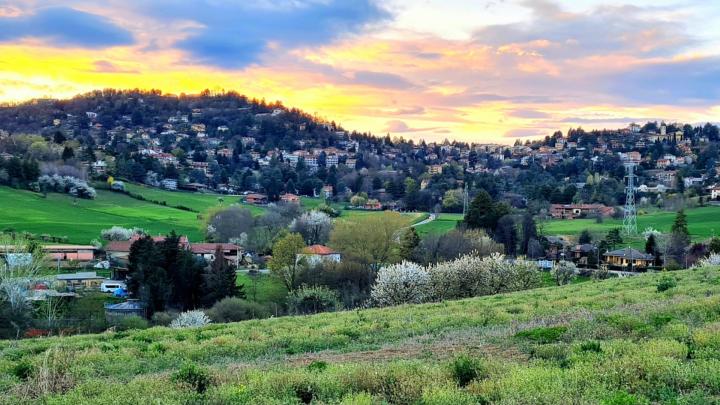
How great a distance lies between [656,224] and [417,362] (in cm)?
8178

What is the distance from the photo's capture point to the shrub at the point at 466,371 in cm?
721

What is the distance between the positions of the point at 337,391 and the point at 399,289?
1083 inches

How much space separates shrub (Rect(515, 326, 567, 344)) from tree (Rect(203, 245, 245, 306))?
3494 cm

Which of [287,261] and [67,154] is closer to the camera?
[287,261]

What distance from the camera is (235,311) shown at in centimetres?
3656

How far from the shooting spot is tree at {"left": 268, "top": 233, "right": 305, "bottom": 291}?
49.9m

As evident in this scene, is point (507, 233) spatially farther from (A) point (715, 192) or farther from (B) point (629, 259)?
(A) point (715, 192)

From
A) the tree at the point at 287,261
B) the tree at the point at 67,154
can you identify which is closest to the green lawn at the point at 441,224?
the tree at the point at 287,261

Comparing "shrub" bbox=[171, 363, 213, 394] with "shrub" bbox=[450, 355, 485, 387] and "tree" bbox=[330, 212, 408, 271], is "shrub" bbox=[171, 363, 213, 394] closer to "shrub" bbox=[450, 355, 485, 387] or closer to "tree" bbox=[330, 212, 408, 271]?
"shrub" bbox=[450, 355, 485, 387]

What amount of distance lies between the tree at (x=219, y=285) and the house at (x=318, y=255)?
8.19m

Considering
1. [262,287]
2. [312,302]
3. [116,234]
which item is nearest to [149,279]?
[262,287]

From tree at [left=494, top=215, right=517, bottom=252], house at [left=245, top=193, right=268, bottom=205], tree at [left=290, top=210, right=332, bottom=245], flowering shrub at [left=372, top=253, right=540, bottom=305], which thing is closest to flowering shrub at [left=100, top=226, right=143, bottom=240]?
tree at [left=290, top=210, right=332, bottom=245]

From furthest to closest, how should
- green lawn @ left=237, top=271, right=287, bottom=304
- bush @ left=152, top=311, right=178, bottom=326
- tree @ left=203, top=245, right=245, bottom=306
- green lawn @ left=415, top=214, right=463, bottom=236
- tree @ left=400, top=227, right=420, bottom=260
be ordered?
green lawn @ left=415, top=214, right=463, bottom=236, tree @ left=400, top=227, right=420, bottom=260, green lawn @ left=237, top=271, right=287, bottom=304, tree @ left=203, top=245, right=245, bottom=306, bush @ left=152, top=311, right=178, bottom=326

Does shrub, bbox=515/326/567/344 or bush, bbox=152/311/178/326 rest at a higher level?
shrub, bbox=515/326/567/344
